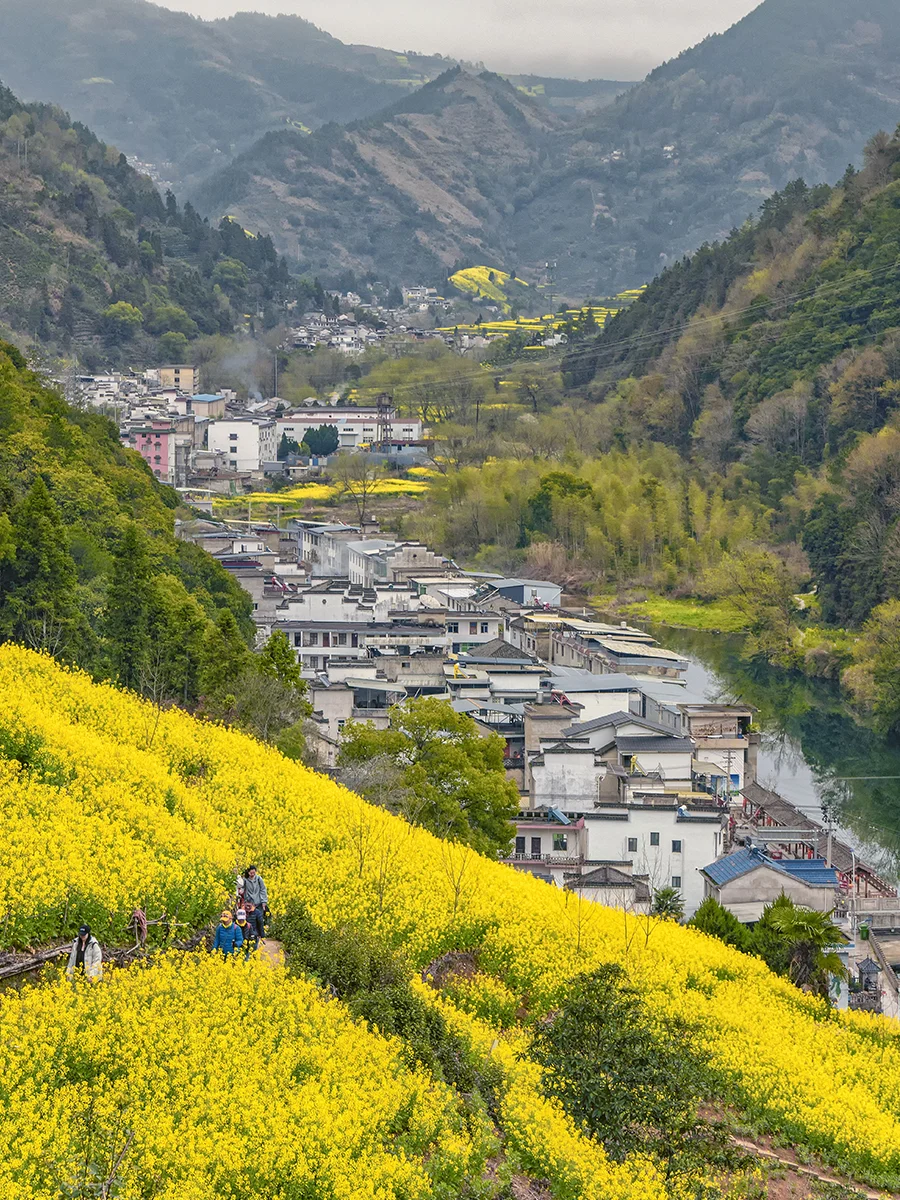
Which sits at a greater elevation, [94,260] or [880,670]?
[94,260]

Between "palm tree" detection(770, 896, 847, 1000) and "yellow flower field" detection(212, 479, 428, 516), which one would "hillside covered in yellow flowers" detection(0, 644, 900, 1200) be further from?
"yellow flower field" detection(212, 479, 428, 516)

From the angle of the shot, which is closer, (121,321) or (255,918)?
(255,918)

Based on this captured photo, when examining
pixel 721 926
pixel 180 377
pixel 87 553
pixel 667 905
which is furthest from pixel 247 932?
pixel 180 377

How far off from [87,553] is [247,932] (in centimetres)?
2242

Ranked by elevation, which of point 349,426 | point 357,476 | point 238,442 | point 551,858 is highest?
point 349,426

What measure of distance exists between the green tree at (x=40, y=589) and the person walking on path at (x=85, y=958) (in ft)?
47.5

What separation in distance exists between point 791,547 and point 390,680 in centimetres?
3154

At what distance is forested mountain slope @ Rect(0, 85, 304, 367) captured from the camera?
97188 millimetres

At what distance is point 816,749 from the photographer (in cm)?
4484

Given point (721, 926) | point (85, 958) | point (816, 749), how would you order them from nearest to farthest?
point (85, 958) < point (721, 926) < point (816, 749)

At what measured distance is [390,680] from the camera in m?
41.6

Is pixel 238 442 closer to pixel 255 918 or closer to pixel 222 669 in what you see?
pixel 222 669

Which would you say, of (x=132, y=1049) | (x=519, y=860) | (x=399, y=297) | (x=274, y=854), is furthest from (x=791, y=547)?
(x=399, y=297)

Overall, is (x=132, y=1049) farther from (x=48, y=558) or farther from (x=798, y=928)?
(x=48, y=558)
